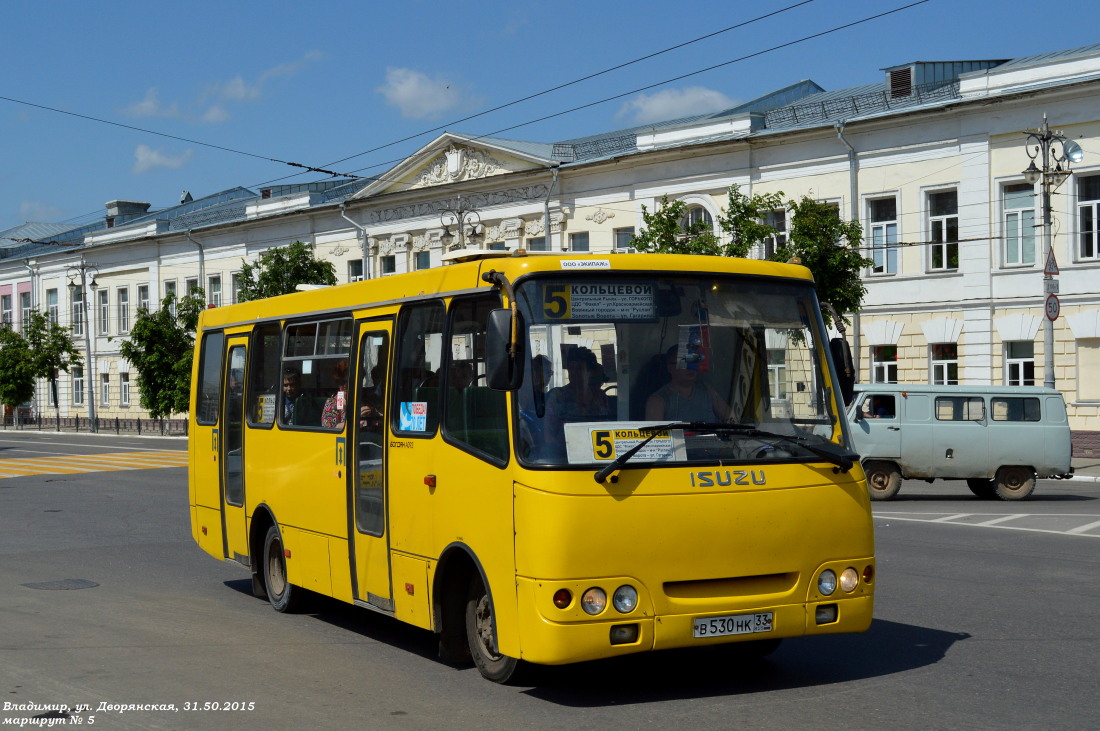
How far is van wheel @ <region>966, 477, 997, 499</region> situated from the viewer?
73.7 ft

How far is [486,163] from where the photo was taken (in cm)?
5012

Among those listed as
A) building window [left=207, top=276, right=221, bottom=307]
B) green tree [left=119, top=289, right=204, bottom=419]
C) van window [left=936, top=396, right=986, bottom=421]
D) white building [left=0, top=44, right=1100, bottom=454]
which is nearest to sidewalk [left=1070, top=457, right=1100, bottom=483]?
white building [left=0, top=44, right=1100, bottom=454]

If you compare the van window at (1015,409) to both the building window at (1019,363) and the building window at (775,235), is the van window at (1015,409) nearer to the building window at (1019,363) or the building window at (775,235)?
the building window at (1019,363)

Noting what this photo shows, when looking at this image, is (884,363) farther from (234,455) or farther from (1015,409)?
(234,455)

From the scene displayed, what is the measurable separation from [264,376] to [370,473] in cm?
254

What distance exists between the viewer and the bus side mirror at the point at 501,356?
6977mm

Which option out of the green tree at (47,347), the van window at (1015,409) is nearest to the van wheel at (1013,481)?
the van window at (1015,409)

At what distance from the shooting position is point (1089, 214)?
34000 millimetres

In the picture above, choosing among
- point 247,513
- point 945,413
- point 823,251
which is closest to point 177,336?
point 823,251

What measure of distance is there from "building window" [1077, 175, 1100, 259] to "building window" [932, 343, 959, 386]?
431 cm

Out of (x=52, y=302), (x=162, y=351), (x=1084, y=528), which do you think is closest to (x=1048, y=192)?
(x=1084, y=528)

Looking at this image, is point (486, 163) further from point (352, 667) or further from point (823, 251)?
point (352, 667)

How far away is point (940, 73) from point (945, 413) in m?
20.9

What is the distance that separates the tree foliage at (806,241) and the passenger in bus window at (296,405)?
2353cm
